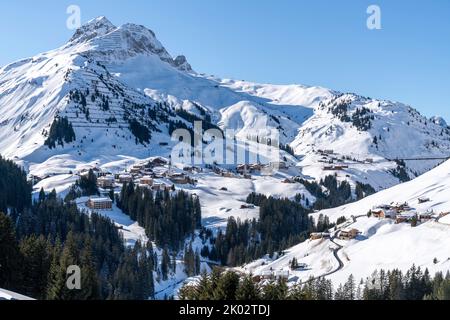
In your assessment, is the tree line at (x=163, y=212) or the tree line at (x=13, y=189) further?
the tree line at (x=13, y=189)

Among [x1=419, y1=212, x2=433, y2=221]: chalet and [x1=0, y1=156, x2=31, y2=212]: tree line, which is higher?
[x1=0, y1=156, x2=31, y2=212]: tree line

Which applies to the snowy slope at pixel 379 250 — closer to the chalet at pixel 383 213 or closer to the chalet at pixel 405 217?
the chalet at pixel 405 217

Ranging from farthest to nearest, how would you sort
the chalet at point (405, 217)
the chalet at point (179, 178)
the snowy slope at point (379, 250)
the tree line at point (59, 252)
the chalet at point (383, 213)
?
the chalet at point (179, 178), the chalet at point (383, 213), the chalet at point (405, 217), the snowy slope at point (379, 250), the tree line at point (59, 252)

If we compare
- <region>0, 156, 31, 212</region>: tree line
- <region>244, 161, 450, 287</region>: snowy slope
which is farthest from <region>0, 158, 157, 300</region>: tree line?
<region>244, 161, 450, 287</region>: snowy slope

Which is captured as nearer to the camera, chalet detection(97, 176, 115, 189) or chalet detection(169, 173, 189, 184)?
chalet detection(97, 176, 115, 189)

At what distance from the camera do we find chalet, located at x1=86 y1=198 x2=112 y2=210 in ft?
484

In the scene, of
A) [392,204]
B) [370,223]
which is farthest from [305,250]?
[392,204]

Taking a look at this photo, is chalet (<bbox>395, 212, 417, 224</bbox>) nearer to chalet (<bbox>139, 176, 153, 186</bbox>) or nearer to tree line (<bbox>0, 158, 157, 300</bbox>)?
tree line (<bbox>0, 158, 157, 300</bbox>)

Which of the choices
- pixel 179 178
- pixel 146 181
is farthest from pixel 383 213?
pixel 179 178

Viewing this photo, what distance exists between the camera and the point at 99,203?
489 feet

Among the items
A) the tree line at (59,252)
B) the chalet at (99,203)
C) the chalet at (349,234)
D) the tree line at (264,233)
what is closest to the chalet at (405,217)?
the chalet at (349,234)

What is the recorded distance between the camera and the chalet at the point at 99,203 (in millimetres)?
147375

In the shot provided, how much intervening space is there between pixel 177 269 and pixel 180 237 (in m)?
24.6

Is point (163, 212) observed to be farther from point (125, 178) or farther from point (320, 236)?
point (320, 236)
